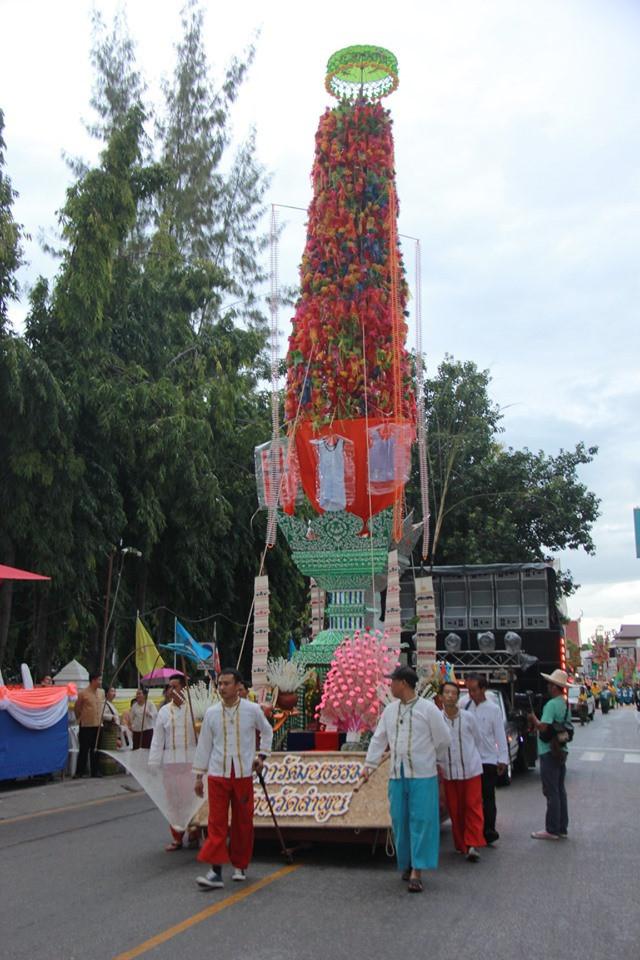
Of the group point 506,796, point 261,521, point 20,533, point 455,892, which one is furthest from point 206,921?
point 261,521

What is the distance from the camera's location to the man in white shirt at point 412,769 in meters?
7.12

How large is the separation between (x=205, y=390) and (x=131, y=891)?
50.1 ft

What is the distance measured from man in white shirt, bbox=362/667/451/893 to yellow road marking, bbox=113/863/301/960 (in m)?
1.03

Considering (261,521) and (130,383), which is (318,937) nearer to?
(130,383)

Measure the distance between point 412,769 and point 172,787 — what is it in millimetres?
2622

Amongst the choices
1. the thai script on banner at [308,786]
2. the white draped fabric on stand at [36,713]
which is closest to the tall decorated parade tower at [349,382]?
the thai script on banner at [308,786]

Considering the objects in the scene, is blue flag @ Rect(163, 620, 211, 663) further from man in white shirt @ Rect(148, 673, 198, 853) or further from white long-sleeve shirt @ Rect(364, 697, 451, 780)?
white long-sleeve shirt @ Rect(364, 697, 451, 780)

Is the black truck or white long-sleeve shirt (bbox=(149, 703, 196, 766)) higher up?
the black truck

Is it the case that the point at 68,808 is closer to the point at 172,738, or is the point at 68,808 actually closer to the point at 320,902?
the point at 172,738

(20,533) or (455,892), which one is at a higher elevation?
(20,533)

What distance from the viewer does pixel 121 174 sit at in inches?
727

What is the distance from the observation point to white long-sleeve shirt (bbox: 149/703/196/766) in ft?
28.9

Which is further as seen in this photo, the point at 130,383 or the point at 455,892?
the point at 130,383

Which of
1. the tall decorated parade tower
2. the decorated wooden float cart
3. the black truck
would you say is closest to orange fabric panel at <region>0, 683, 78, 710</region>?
the decorated wooden float cart
